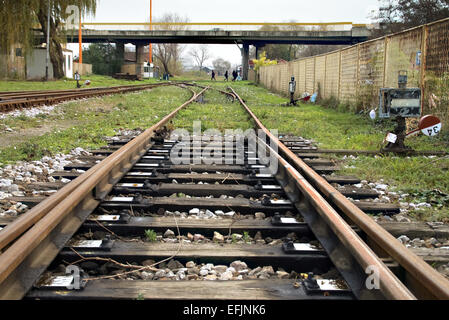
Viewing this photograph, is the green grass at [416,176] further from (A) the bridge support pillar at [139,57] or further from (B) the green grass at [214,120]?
(A) the bridge support pillar at [139,57]

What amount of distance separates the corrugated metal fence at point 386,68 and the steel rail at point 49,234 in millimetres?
6375

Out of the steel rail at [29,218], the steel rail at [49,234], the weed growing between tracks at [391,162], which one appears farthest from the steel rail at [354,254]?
the steel rail at [29,218]

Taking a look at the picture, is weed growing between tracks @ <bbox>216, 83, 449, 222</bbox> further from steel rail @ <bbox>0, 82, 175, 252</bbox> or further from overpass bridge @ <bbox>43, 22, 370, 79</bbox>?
overpass bridge @ <bbox>43, 22, 370, 79</bbox>

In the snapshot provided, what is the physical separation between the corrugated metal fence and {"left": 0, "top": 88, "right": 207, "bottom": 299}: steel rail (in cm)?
638

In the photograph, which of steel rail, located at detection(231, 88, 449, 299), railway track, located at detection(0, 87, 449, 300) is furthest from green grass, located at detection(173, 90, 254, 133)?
steel rail, located at detection(231, 88, 449, 299)

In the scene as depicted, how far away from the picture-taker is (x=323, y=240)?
9.39 ft

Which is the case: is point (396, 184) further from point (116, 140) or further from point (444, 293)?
point (116, 140)

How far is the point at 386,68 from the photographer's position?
1093 cm

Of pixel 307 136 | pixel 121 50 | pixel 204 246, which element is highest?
pixel 121 50

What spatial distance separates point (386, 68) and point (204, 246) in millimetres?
9399

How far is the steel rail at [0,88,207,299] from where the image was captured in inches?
86.0

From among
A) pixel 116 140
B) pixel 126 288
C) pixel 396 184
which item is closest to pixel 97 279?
pixel 126 288

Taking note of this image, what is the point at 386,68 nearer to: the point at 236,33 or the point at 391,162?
the point at 391,162

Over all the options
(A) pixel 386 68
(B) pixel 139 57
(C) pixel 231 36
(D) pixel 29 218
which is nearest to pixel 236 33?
(C) pixel 231 36
